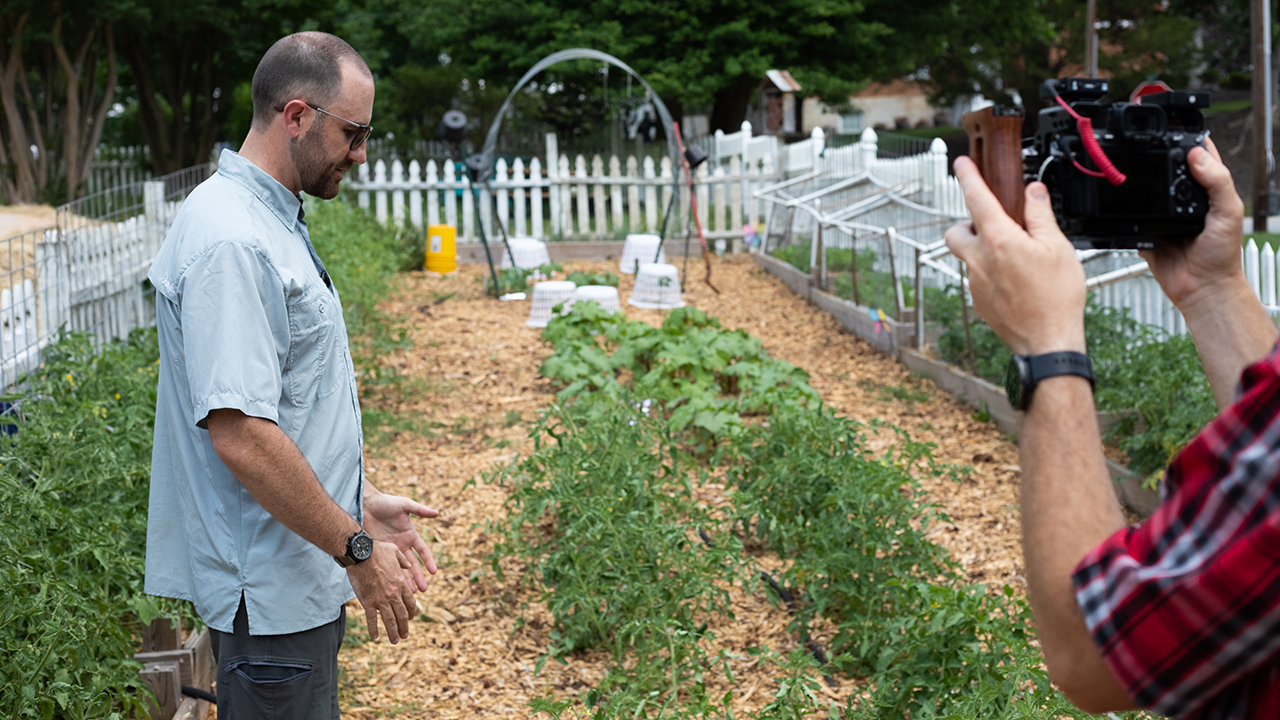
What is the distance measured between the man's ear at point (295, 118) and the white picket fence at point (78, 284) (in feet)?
8.58

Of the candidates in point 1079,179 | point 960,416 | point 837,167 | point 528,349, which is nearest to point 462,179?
point 837,167

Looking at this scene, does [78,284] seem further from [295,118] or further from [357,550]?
[357,550]

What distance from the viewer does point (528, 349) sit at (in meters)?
8.16

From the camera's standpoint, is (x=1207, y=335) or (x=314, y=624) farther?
(x=314, y=624)

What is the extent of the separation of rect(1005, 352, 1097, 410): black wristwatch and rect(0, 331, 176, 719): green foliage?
213 centimetres

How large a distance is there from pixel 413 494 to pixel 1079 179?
13.9 ft

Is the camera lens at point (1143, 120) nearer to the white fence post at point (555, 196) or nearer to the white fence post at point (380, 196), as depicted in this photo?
the white fence post at point (555, 196)

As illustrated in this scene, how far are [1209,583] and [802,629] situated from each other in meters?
2.95

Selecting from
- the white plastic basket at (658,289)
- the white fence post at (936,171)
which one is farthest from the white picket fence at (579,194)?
the white fence post at (936,171)

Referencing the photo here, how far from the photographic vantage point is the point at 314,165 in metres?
2.19

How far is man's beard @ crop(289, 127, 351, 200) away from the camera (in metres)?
2.17

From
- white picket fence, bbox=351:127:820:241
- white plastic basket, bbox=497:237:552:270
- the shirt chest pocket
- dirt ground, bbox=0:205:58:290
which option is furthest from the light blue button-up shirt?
white picket fence, bbox=351:127:820:241

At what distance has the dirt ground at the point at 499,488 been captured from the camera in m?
3.58

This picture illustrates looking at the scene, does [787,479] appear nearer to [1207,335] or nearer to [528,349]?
[1207,335]
